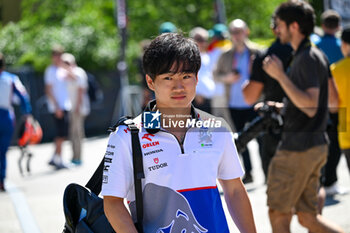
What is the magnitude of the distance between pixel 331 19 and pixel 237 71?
61.2 inches

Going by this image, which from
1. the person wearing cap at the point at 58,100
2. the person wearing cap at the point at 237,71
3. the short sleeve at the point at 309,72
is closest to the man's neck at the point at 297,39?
the short sleeve at the point at 309,72

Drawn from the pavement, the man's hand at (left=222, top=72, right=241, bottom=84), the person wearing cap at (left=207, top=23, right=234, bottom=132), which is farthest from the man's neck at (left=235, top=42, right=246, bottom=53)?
the pavement

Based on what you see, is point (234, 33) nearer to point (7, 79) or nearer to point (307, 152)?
point (7, 79)

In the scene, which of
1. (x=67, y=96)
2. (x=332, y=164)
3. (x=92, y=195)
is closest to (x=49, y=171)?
(x=67, y=96)

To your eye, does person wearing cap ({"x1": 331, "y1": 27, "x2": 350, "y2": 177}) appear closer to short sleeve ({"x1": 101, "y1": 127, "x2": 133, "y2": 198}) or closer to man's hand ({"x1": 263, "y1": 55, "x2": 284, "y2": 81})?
man's hand ({"x1": 263, "y1": 55, "x2": 284, "y2": 81})

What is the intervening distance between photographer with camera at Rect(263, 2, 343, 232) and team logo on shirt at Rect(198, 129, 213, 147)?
174cm

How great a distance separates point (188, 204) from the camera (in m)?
2.97

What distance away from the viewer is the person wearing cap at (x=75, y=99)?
1200cm

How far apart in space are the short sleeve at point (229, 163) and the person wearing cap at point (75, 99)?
900 centimetres

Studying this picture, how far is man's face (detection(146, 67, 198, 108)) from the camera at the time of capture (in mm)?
3020

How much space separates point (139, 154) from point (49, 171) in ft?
29.2

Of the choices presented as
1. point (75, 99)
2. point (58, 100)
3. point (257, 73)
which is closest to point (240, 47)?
point (257, 73)

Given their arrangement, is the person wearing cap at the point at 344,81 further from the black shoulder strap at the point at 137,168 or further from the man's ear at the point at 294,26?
the black shoulder strap at the point at 137,168

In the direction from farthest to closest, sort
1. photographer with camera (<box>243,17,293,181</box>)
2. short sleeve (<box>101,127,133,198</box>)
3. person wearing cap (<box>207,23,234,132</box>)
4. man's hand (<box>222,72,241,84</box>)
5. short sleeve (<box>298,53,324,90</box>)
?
person wearing cap (<box>207,23,234,132</box>) < man's hand (<box>222,72,241,84</box>) < photographer with camera (<box>243,17,293,181</box>) < short sleeve (<box>298,53,324,90</box>) < short sleeve (<box>101,127,133,198</box>)
